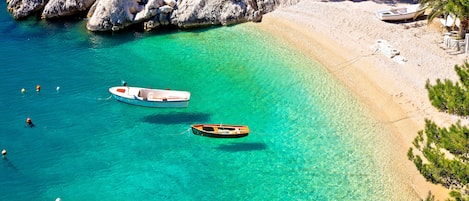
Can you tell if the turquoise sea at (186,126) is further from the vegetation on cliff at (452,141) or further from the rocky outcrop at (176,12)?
Answer: the vegetation on cliff at (452,141)

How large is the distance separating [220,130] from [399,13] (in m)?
22.3

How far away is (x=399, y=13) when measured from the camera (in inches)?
1698

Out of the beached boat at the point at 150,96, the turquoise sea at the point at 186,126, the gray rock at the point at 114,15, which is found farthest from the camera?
the gray rock at the point at 114,15

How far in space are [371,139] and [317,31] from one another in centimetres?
1504

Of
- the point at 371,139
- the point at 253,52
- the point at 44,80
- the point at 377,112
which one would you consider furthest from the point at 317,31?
the point at 44,80

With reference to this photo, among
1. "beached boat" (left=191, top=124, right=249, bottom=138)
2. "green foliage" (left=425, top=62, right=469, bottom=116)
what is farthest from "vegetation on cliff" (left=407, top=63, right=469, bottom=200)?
"beached boat" (left=191, top=124, right=249, bottom=138)

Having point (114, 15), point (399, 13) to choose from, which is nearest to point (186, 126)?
point (114, 15)

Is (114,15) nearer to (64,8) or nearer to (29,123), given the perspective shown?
(64,8)

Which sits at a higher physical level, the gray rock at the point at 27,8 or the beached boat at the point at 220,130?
the gray rock at the point at 27,8

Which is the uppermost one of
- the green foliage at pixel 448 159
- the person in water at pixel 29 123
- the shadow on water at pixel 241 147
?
the green foliage at pixel 448 159

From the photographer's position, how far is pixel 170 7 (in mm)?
47531

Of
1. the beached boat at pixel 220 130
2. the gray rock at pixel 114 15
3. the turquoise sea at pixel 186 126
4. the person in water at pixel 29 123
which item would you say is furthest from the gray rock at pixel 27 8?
the beached boat at pixel 220 130

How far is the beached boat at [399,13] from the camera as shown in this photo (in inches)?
1690

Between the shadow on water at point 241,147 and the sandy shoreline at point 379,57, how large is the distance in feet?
28.0
